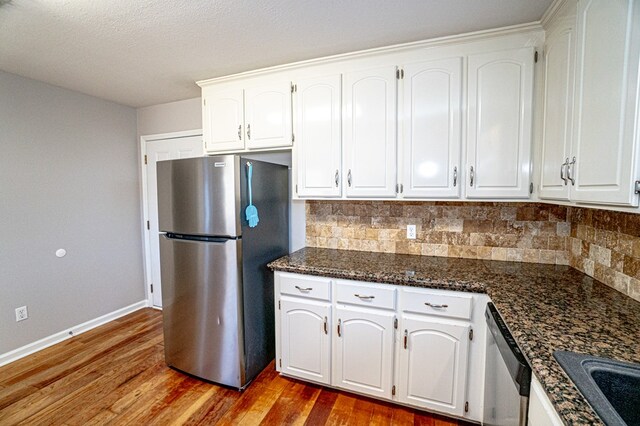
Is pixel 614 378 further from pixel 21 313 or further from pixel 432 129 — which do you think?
pixel 21 313

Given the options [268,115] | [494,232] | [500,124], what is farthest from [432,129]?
[268,115]

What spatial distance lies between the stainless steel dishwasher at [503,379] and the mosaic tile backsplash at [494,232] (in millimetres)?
645

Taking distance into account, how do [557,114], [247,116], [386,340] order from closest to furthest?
[557,114] → [386,340] → [247,116]

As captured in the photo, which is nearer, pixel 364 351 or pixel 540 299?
pixel 540 299

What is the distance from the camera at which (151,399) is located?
189cm

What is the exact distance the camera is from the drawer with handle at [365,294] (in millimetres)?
1688

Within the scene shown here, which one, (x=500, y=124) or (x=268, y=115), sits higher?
(x=268, y=115)

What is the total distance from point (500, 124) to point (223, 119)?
2.00 m

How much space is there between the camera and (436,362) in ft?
5.34

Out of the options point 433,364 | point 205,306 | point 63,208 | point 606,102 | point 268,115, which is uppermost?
point 268,115

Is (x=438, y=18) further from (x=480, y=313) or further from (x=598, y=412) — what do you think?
(x=598, y=412)

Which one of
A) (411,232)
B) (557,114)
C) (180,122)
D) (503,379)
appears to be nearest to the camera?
(503,379)

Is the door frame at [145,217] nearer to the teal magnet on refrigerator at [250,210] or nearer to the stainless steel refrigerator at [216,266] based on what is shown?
the stainless steel refrigerator at [216,266]

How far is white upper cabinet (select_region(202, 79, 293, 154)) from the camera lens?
7.07ft
